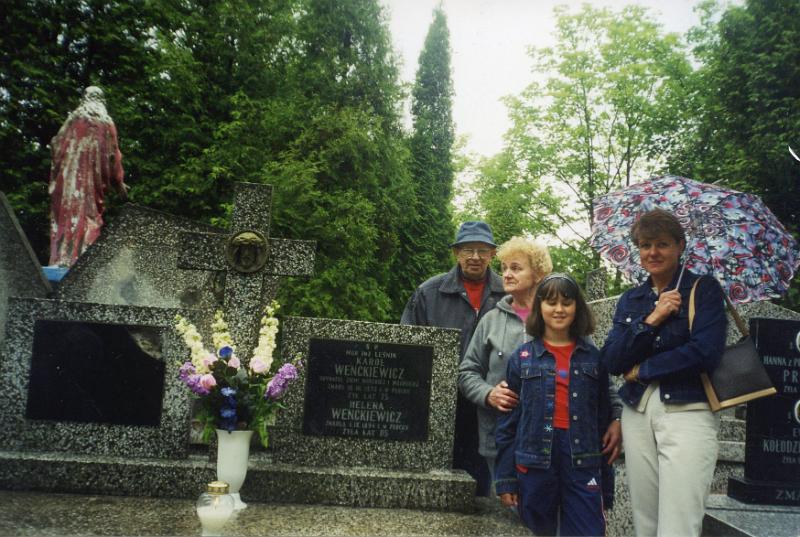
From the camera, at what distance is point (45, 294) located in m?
5.47

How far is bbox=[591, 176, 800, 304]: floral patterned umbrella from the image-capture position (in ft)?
10.8

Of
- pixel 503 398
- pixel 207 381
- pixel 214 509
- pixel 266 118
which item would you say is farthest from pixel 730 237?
pixel 266 118

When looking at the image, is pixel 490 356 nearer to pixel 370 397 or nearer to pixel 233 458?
pixel 370 397

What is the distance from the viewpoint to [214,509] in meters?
2.68

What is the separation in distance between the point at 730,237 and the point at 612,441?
1198 millimetres

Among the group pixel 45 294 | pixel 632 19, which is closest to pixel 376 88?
pixel 632 19

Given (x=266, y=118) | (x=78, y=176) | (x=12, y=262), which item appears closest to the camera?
(x=12, y=262)

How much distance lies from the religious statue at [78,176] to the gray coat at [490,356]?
6.01 m

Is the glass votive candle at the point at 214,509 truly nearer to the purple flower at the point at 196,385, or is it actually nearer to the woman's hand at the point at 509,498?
the purple flower at the point at 196,385

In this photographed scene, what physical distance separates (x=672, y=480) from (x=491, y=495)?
67.1 inches

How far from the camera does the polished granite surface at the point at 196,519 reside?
3344 millimetres

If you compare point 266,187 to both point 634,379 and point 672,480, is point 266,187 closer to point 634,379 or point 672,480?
point 634,379

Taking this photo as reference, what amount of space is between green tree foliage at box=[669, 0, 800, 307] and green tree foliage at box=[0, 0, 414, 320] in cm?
836

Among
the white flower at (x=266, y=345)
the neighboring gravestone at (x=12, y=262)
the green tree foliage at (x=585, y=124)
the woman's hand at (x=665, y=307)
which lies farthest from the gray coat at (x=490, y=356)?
the green tree foliage at (x=585, y=124)
